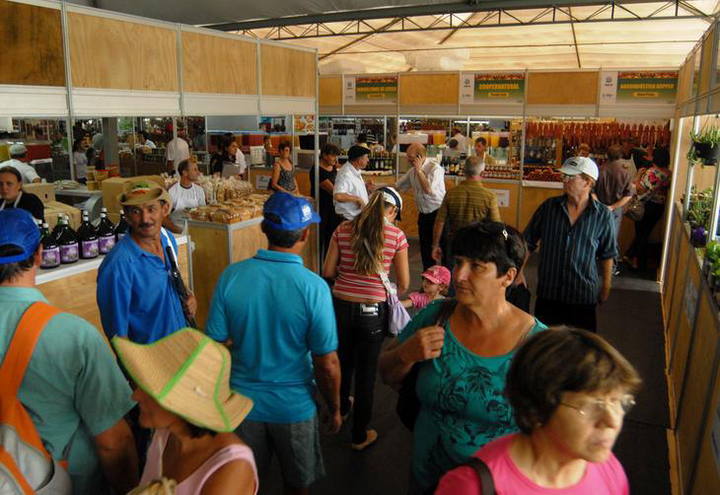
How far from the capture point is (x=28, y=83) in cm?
398

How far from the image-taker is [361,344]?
3.30 metres

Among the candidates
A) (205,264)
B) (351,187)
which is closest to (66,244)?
(205,264)

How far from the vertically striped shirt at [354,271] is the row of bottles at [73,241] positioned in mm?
1258

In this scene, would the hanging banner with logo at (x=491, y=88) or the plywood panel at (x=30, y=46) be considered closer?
the plywood panel at (x=30, y=46)

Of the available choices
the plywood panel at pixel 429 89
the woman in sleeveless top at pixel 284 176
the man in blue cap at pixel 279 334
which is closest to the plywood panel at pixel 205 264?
the woman in sleeveless top at pixel 284 176

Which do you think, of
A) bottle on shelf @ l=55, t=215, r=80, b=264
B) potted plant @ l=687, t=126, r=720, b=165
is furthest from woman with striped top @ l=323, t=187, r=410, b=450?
potted plant @ l=687, t=126, r=720, b=165

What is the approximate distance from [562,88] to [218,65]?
16.6 ft

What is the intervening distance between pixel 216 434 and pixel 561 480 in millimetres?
807

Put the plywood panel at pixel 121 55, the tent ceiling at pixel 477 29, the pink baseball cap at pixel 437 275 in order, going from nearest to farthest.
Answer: the pink baseball cap at pixel 437 275, the plywood panel at pixel 121 55, the tent ceiling at pixel 477 29

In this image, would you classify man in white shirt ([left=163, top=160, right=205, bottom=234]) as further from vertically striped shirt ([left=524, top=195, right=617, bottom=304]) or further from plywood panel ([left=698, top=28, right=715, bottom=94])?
plywood panel ([left=698, top=28, right=715, bottom=94])

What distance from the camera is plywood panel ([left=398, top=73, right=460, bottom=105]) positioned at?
29.5 feet

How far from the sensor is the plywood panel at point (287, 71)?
632cm

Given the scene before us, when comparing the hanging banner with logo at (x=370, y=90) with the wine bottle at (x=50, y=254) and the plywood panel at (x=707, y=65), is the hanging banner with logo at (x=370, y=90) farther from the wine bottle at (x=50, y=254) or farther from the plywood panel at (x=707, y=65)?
the wine bottle at (x=50, y=254)

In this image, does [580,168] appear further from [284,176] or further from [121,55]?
[284,176]
